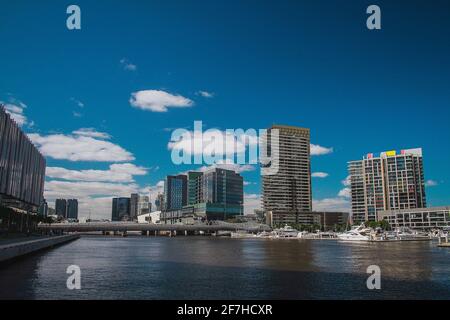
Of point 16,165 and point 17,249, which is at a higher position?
point 16,165

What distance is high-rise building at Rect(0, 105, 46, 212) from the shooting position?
134 m

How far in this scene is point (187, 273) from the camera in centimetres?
5272

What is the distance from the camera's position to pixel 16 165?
151 m

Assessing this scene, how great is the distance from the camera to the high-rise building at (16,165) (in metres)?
134

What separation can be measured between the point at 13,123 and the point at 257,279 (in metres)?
126

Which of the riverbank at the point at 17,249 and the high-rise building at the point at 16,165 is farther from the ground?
the high-rise building at the point at 16,165

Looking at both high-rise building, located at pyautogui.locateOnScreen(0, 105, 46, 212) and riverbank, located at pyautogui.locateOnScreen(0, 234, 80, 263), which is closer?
riverbank, located at pyautogui.locateOnScreen(0, 234, 80, 263)

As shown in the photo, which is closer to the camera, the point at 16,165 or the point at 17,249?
the point at 17,249

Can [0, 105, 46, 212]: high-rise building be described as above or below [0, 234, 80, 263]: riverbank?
above

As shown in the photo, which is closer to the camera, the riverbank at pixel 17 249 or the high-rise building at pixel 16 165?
the riverbank at pixel 17 249
